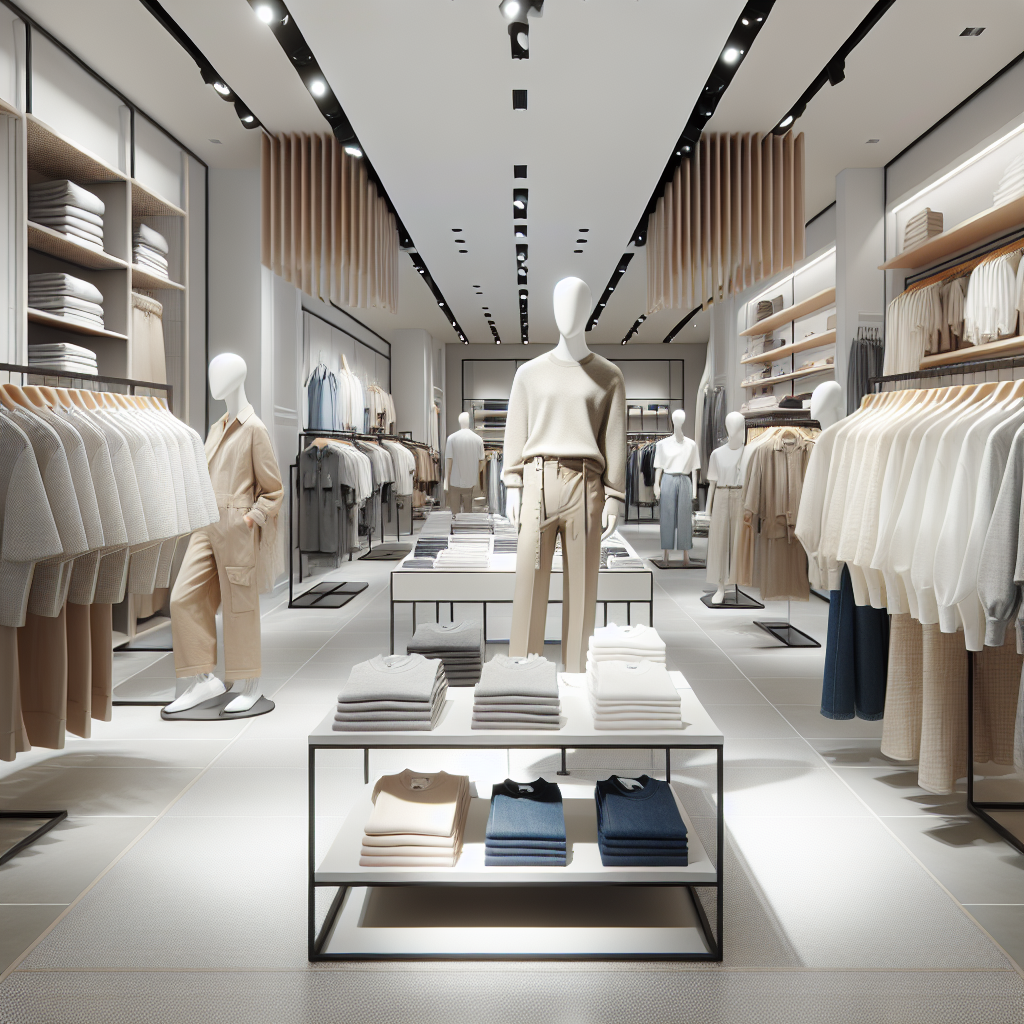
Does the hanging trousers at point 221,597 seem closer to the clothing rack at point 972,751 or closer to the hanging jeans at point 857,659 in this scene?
the hanging jeans at point 857,659

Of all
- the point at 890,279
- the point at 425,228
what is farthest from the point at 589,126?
the point at 890,279

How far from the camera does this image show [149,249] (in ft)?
16.9

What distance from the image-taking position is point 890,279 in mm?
6324

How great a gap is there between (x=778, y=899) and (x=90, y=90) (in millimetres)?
5345

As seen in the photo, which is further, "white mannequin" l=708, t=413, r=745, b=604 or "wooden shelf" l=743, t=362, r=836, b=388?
"wooden shelf" l=743, t=362, r=836, b=388

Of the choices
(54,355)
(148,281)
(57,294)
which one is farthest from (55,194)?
(148,281)

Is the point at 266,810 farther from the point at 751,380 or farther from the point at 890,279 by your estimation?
the point at 751,380

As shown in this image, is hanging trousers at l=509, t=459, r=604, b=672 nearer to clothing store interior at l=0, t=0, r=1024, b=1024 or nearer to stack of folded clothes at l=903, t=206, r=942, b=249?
clothing store interior at l=0, t=0, r=1024, b=1024

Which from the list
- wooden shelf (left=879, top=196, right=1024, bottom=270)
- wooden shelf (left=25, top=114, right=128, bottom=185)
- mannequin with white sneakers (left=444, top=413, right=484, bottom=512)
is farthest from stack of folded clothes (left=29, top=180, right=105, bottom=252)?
mannequin with white sneakers (left=444, top=413, right=484, bottom=512)

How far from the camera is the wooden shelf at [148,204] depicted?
500 centimetres

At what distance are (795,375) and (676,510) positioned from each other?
1.80m

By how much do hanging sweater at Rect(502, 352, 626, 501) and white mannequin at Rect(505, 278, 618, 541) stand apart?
0.12 feet

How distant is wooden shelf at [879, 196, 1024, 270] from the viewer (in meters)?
4.56

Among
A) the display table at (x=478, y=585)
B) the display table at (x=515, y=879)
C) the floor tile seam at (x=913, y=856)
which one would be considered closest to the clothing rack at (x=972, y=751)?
the floor tile seam at (x=913, y=856)
